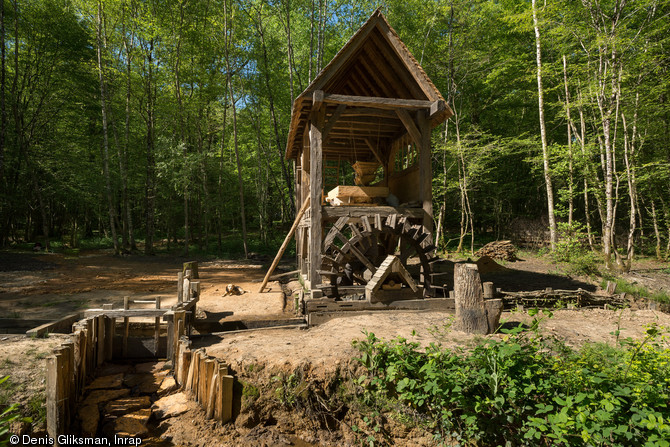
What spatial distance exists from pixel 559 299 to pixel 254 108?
72.7 feet

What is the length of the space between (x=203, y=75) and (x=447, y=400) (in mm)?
23815

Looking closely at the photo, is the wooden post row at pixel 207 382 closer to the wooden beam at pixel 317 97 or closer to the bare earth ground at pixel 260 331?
the bare earth ground at pixel 260 331

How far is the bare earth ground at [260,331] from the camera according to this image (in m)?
4.18

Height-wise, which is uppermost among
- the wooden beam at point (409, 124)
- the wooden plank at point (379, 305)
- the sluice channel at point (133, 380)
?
the wooden beam at point (409, 124)

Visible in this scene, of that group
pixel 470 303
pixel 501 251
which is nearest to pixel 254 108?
pixel 501 251

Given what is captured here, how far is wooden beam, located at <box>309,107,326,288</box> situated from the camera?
7660 millimetres

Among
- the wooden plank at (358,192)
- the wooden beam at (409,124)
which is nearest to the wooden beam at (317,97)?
the wooden beam at (409,124)

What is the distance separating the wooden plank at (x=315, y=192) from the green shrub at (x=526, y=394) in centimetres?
352

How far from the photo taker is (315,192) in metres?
7.86

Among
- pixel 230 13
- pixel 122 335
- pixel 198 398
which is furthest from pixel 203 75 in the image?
pixel 198 398

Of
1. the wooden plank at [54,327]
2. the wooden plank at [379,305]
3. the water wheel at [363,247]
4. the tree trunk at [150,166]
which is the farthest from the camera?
the tree trunk at [150,166]

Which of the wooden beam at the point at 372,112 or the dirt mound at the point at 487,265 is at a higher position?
the wooden beam at the point at 372,112

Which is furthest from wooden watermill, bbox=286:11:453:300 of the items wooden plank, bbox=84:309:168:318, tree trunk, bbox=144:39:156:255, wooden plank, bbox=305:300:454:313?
tree trunk, bbox=144:39:156:255

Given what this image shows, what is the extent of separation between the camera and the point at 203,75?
70.9 feet
